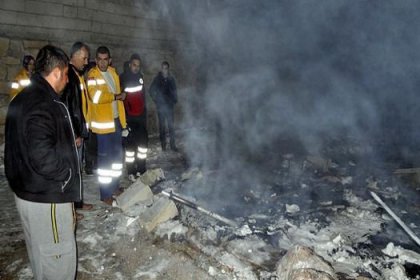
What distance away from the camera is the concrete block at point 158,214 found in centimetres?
402

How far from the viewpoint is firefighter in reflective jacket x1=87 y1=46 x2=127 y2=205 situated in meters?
4.65

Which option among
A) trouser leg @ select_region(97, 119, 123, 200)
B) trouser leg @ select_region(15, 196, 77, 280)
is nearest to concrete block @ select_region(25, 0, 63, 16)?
trouser leg @ select_region(97, 119, 123, 200)

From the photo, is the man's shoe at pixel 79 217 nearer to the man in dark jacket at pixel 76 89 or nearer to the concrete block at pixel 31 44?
the man in dark jacket at pixel 76 89

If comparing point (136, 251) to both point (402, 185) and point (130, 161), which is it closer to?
point (130, 161)

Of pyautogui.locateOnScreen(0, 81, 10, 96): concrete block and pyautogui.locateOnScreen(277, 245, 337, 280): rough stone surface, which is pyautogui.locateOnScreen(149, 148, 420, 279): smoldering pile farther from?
pyautogui.locateOnScreen(0, 81, 10, 96): concrete block

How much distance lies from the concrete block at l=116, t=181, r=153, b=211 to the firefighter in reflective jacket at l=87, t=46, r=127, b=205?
0.37 metres

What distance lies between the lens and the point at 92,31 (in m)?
7.98

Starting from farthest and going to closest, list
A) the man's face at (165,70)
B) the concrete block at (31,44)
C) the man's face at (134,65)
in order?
the man's face at (165,70), the concrete block at (31,44), the man's face at (134,65)

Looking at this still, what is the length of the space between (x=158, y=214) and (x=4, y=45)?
5.32 m

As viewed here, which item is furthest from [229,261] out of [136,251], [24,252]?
[24,252]

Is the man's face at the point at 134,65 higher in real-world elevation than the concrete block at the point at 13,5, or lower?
lower

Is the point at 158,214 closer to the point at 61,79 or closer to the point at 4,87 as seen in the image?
the point at 61,79

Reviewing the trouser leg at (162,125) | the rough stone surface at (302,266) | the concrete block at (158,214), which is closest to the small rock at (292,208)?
the rough stone surface at (302,266)

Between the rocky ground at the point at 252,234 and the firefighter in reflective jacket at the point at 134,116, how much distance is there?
50 centimetres
